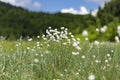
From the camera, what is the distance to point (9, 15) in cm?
10588

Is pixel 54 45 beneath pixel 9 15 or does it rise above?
beneath

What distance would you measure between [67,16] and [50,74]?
95275 millimetres

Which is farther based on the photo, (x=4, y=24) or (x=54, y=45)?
(x=4, y=24)

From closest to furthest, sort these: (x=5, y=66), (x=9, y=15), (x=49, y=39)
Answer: (x=5, y=66), (x=49, y=39), (x=9, y=15)

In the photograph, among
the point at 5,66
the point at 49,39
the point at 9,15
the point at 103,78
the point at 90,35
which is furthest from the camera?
the point at 9,15

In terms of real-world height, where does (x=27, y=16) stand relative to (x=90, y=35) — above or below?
above

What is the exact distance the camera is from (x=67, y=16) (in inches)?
3959

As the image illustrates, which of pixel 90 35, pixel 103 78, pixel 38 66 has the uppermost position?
pixel 90 35

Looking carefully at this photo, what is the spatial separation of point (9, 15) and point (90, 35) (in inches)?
3562

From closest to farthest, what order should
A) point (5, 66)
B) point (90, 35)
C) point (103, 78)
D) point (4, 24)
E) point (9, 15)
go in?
point (103, 78)
point (5, 66)
point (90, 35)
point (4, 24)
point (9, 15)

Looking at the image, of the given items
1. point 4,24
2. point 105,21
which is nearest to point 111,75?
point 105,21

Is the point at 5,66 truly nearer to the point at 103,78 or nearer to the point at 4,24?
the point at 103,78

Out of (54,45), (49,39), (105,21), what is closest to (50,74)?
(54,45)

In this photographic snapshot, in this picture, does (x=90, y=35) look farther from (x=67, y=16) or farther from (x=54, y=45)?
(x=67, y=16)
